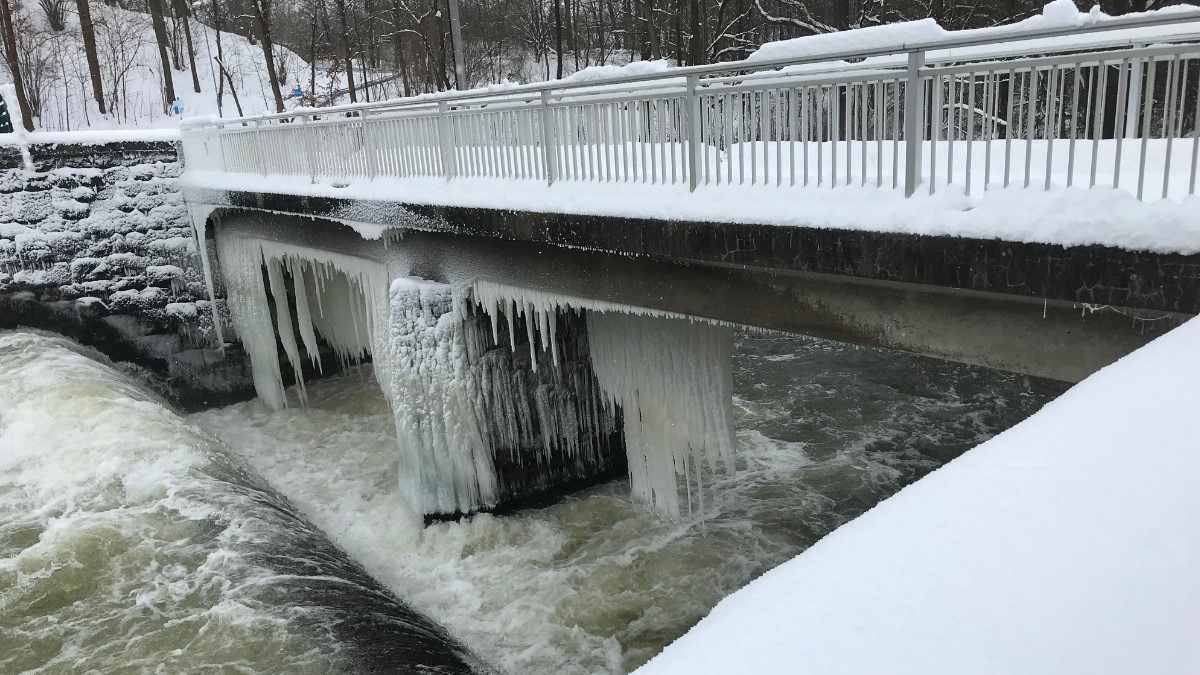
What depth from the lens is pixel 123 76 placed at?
113 ft

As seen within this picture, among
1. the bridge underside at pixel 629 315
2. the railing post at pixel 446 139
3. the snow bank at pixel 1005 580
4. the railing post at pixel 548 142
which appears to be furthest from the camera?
the railing post at pixel 446 139

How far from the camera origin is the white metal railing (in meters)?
4.25

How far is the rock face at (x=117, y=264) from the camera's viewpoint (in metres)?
14.2

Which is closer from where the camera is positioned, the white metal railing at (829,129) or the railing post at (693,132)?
the white metal railing at (829,129)

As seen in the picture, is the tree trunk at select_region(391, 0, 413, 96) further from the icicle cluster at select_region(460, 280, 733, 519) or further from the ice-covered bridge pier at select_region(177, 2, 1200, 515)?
the icicle cluster at select_region(460, 280, 733, 519)

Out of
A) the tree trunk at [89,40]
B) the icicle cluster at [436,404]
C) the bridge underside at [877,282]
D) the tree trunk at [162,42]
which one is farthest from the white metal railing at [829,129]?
the tree trunk at [162,42]

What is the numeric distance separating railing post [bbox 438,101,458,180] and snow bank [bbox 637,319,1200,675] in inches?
285

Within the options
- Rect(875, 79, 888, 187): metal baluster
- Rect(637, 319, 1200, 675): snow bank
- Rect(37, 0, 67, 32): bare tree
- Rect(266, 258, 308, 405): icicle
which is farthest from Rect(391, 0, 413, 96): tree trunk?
Rect(637, 319, 1200, 675): snow bank

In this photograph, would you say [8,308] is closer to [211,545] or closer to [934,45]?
[211,545]

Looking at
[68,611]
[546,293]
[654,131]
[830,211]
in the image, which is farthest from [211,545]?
[830,211]

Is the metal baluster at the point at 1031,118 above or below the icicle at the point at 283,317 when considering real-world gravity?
above

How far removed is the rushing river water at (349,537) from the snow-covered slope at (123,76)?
77.1 ft

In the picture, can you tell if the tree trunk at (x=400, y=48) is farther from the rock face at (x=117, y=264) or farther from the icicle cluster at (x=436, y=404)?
the icicle cluster at (x=436, y=404)

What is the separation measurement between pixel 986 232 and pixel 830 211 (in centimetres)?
98
